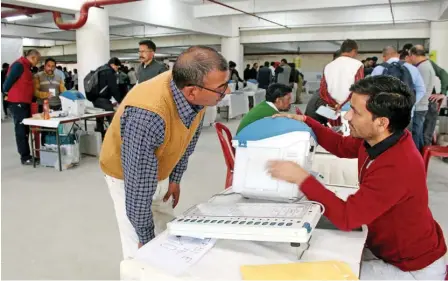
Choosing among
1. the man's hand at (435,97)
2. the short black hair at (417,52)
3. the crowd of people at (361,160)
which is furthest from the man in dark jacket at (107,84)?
the crowd of people at (361,160)

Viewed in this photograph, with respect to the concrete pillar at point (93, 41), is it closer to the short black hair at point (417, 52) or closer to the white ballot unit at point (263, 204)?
the short black hair at point (417, 52)

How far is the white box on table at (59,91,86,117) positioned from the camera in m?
4.88

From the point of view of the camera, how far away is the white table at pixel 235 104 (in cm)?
847

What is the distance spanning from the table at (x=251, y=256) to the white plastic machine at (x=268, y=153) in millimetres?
206

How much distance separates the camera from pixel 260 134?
1483 mm

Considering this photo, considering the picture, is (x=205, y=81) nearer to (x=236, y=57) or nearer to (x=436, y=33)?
(x=436, y=33)

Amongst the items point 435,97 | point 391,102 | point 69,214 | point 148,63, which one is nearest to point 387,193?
point 391,102

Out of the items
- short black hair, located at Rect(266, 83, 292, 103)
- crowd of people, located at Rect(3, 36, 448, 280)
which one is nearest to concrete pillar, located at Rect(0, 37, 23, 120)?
short black hair, located at Rect(266, 83, 292, 103)

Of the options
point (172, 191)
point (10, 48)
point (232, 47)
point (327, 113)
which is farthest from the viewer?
point (232, 47)

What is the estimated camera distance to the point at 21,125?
4945 mm

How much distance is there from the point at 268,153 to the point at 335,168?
1.13 metres

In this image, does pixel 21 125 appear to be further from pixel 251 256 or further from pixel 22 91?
pixel 251 256

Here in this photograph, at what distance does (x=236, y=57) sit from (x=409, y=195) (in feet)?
38.3

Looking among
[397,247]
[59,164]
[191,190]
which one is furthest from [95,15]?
[397,247]
